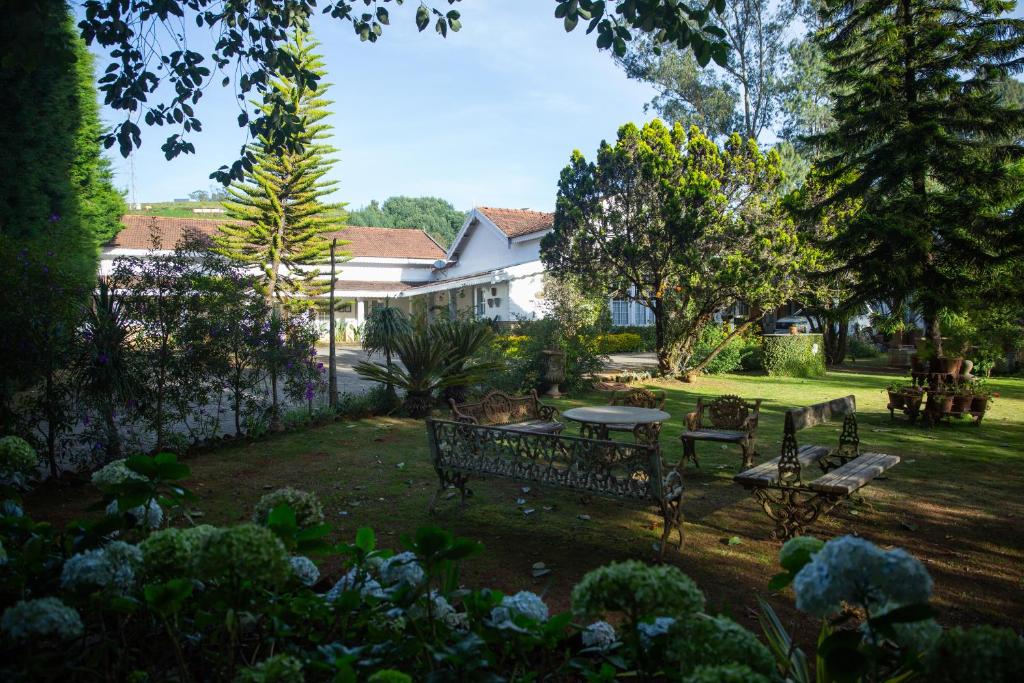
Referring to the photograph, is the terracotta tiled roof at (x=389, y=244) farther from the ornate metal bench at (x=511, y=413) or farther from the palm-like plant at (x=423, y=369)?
the ornate metal bench at (x=511, y=413)

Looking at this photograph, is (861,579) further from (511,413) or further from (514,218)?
(514,218)

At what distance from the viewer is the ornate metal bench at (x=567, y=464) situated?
15.3 feet

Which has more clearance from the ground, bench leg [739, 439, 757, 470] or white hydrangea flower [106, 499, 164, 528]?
white hydrangea flower [106, 499, 164, 528]

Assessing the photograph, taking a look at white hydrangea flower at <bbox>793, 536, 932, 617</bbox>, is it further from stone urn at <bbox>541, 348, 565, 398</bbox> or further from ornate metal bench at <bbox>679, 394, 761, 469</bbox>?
stone urn at <bbox>541, 348, 565, 398</bbox>

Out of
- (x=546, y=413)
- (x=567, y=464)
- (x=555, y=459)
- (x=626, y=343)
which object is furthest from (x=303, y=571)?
(x=626, y=343)

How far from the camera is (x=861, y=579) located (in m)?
1.28

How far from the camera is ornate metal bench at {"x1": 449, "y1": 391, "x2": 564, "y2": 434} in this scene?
7293mm

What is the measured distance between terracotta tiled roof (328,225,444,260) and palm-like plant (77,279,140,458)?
2731 centimetres

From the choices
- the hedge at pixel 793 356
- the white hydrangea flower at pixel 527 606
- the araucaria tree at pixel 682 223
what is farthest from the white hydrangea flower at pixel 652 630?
the hedge at pixel 793 356

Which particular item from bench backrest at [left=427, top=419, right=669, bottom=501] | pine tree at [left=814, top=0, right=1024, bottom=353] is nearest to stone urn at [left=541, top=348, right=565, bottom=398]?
pine tree at [left=814, top=0, right=1024, bottom=353]

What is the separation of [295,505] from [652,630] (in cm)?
113

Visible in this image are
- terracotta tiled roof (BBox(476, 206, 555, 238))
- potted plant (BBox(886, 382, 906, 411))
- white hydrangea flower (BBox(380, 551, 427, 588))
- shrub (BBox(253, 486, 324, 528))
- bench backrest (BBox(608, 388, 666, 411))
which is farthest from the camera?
terracotta tiled roof (BBox(476, 206, 555, 238))

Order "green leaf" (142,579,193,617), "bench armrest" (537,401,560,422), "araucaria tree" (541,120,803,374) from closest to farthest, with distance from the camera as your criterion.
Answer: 1. "green leaf" (142,579,193,617)
2. "bench armrest" (537,401,560,422)
3. "araucaria tree" (541,120,803,374)

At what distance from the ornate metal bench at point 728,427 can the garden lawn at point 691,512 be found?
0.35m
